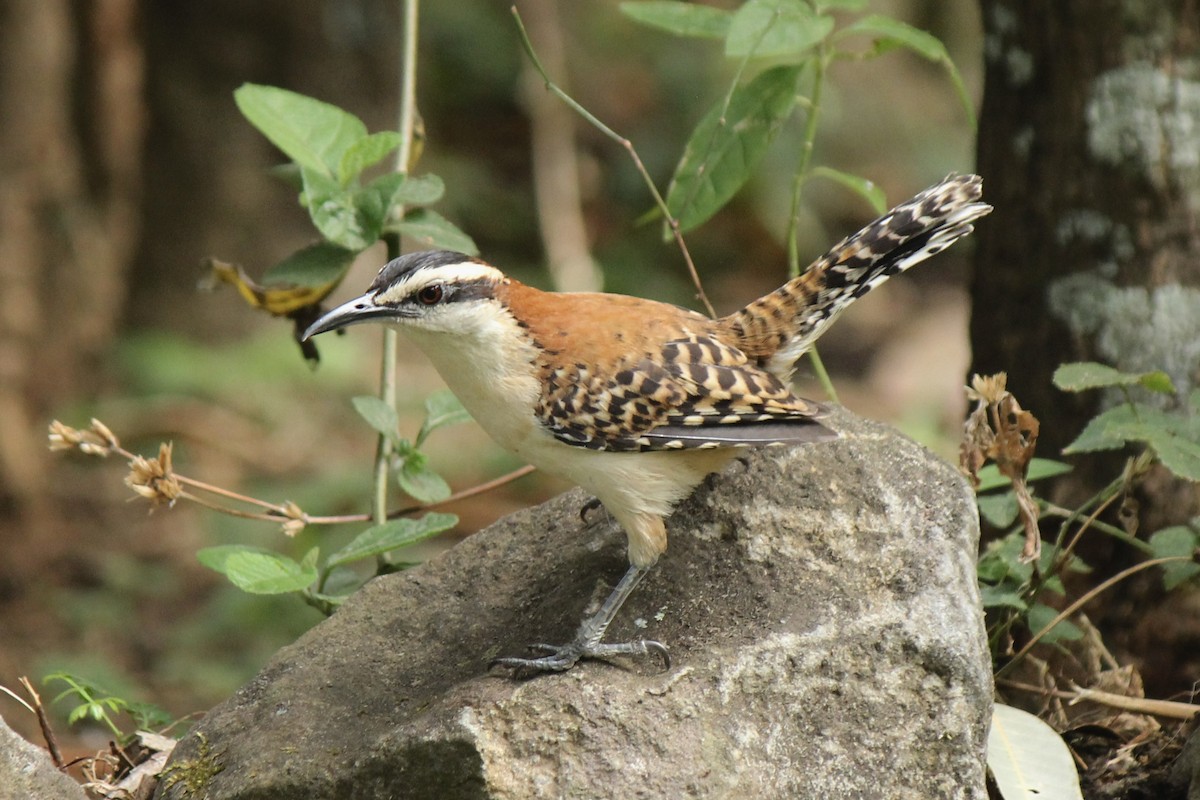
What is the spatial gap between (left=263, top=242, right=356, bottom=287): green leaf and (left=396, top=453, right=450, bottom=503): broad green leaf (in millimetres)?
723

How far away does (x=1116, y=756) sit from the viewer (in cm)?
413

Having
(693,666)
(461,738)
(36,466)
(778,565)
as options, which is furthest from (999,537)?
(36,466)

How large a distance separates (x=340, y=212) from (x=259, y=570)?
1.32 m

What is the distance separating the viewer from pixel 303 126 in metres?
4.81

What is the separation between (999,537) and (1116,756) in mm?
1157

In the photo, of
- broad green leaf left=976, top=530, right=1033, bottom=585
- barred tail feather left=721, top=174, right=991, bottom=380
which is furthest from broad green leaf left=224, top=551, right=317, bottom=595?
broad green leaf left=976, top=530, right=1033, bottom=585

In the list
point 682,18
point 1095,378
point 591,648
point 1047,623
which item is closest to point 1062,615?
point 1047,623

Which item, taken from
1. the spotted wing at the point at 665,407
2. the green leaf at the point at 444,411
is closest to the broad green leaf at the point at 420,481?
the green leaf at the point at 444,411

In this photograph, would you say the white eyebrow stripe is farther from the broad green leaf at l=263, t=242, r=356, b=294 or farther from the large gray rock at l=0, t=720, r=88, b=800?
the large gray rock at l=0, t=720, r=88, b=800

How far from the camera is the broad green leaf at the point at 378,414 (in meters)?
4.68

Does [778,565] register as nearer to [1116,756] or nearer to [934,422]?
[1116,756]

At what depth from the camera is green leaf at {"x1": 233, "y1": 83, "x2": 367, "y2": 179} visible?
4738 millimetres

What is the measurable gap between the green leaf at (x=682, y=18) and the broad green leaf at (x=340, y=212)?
4.01 feet

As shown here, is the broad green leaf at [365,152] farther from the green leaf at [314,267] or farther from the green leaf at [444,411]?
the green leaf at [444,411]
